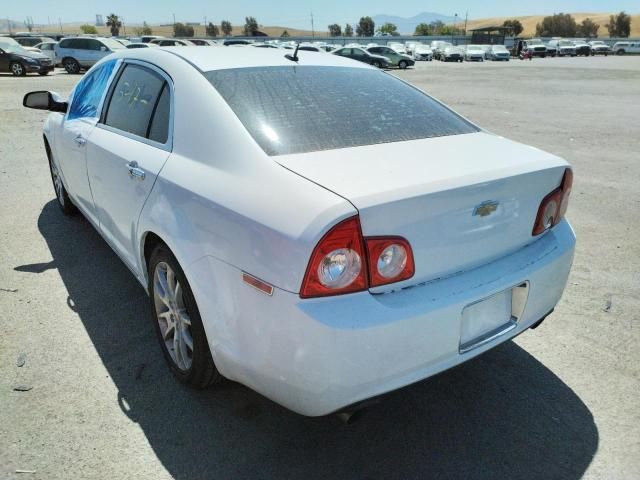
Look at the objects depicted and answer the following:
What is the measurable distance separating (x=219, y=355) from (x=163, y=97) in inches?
57.3

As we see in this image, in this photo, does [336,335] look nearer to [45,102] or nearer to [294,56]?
[294,56]

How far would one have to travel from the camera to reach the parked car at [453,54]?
48.2 meters

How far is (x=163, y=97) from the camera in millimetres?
Answer: 2877

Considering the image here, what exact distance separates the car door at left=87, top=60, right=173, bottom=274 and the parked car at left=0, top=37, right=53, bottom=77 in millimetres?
22589

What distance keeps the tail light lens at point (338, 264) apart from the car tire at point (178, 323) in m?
0.78

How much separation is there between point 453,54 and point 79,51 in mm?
33823

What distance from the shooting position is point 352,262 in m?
1.92

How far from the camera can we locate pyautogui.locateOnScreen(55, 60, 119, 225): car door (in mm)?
3719

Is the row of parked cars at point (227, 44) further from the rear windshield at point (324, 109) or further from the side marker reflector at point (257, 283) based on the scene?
the side marker reflector at point (257, 283)

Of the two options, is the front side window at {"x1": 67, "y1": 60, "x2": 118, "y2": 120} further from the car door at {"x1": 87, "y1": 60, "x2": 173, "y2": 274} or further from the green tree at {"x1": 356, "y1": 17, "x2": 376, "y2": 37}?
the green tree at {"x1": 356, "y1": 17, "x2": 376, "y2": 37}

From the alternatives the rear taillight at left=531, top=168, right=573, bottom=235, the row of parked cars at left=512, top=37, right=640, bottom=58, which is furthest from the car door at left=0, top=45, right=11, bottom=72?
the row of parked cars at left=512, top=37, right=640, bottom=58

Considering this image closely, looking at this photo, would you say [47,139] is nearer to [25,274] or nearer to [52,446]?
[25,274]

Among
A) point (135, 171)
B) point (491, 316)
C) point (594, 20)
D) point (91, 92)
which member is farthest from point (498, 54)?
point (594, 20)

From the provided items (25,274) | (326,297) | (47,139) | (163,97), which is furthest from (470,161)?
(47,139)
